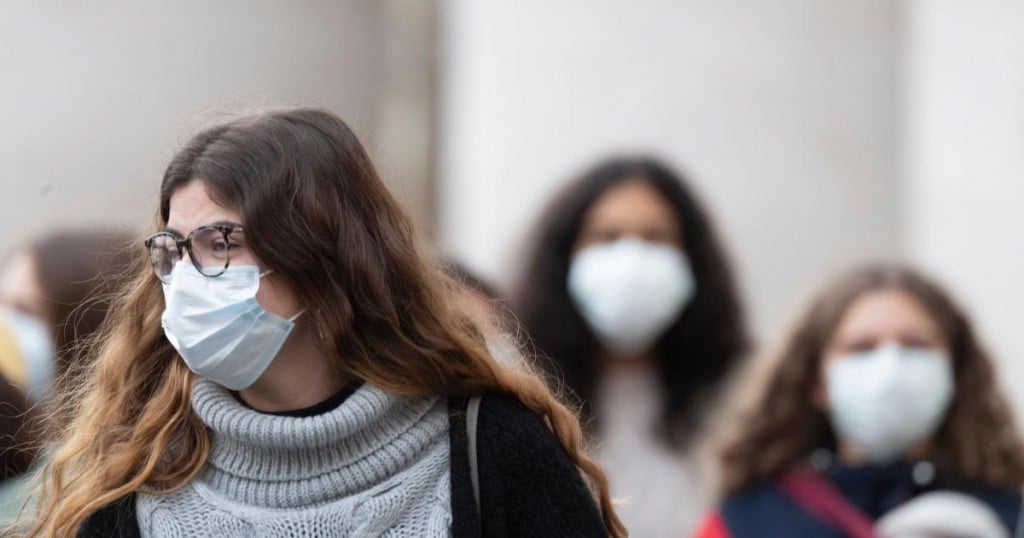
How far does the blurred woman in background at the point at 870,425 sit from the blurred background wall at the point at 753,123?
5.25 feet

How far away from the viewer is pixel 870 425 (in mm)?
4859

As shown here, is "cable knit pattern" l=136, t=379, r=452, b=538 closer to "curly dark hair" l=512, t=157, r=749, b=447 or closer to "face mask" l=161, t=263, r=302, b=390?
"face mask" l=161, t=263, r=302, b=390

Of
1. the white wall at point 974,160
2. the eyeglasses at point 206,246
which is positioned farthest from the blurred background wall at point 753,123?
the eyeglasses at point 206,246

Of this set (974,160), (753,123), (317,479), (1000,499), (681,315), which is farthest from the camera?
(753,123)

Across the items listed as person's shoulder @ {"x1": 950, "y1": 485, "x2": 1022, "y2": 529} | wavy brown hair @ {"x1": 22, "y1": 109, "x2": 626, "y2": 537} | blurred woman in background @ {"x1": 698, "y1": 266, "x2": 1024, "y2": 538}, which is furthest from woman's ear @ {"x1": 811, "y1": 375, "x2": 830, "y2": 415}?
wavy brown hair @ {"x1": 22, "y1": 109, "x2": 626, "y2": 537}

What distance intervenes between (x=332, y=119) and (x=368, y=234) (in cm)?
23

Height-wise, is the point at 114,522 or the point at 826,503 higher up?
the point at 114,522

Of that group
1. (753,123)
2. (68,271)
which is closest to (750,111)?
(753,123)

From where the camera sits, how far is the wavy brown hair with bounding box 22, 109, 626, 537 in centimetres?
286

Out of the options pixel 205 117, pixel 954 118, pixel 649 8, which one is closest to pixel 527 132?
pixel 649 8

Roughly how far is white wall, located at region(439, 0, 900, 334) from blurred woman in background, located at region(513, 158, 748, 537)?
7.31ft

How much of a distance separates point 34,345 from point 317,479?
→ 1.77 metres

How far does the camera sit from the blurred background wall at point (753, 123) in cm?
693

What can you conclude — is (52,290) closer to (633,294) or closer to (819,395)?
(633,294)
